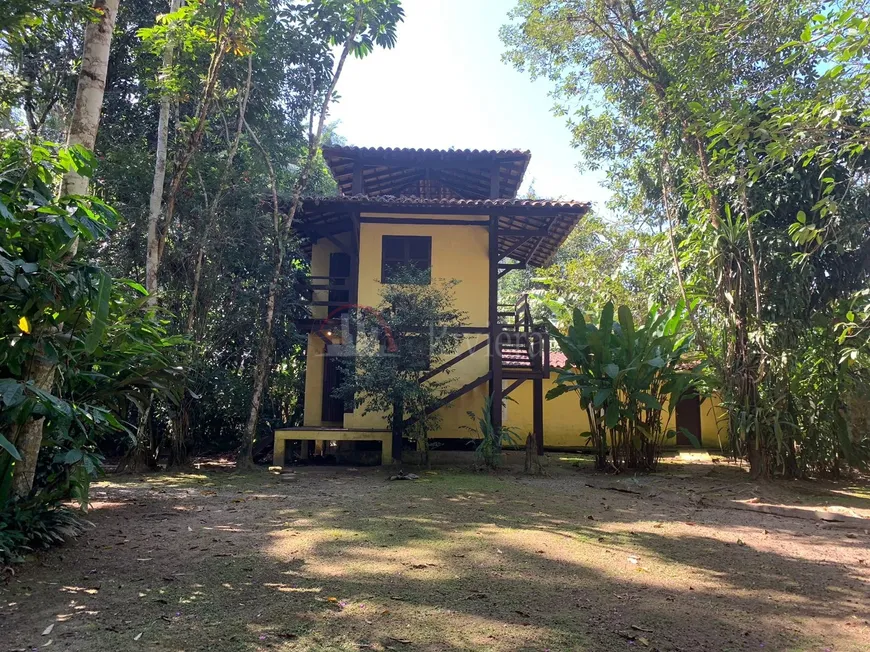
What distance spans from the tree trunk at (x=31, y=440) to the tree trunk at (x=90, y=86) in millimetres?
1451

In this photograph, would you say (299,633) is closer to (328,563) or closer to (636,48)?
(328,563)

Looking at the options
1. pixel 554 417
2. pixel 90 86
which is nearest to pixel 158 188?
pixel 90 86

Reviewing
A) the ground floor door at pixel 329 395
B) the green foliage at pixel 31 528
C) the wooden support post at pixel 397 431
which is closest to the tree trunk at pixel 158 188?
the wooden support post at pixel 397 431

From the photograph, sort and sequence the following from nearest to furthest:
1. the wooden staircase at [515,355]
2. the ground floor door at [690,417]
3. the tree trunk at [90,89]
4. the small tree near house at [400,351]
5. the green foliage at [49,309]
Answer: the green foliage at [49,309], the tree trunk at [90,89], the small tree near house at [400,351], the wooden staircase at [515,355], the ground floor door at [690,417]

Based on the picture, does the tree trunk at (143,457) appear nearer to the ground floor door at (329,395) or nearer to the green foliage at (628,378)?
the ground floor door at (329,395)

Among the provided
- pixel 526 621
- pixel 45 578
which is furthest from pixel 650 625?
pixel 45 578

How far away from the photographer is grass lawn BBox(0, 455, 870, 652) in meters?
2.49

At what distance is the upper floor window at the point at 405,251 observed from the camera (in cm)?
1055

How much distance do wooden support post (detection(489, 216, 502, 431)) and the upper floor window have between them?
124 cm

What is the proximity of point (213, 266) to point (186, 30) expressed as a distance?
11.6ft

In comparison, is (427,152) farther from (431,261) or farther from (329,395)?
(329,395)

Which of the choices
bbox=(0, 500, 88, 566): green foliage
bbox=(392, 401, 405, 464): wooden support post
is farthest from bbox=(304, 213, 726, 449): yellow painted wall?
bbox=(0, 500, 88, 566): green foliage

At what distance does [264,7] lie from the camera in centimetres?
805

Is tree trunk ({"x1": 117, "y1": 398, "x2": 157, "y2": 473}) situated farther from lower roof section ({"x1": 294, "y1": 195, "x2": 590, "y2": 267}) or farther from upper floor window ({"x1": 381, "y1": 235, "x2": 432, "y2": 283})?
upper floor window ({"x1": 381, "y1": 235, "x2": 432, "y2": 283})
